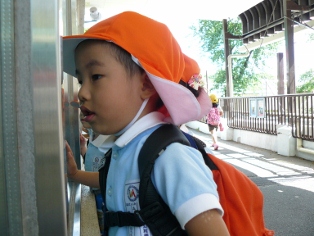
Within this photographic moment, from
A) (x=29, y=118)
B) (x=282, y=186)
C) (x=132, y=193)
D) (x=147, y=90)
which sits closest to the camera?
(x=29, y=118)

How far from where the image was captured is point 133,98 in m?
1.13

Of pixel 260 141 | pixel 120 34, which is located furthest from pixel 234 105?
pixel 120 34

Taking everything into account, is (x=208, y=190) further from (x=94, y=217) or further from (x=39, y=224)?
(x=94, y=217)

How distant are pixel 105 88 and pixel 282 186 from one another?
496cm

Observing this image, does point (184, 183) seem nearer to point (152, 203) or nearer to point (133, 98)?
point (152, 203)

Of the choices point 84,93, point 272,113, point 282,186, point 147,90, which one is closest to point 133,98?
point 147,90

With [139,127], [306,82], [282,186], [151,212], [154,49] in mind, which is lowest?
[282,186]

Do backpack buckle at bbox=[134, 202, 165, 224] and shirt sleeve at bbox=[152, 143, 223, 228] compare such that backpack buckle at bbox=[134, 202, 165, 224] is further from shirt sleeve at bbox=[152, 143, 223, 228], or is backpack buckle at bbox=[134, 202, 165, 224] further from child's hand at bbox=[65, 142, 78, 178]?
child's hand at bbox=[65, 142, 78, 178]

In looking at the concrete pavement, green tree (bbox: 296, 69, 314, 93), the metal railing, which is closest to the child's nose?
the concrete pavement

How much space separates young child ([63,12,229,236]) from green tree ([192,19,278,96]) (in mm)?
24736

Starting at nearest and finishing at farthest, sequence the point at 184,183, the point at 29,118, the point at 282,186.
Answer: the point at 29,118 < the point at 184,183 < the point at 282,186

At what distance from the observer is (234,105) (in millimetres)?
10945

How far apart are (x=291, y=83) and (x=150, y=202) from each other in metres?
8.91

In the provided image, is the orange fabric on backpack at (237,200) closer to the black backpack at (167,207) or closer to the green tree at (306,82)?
the black backpack at (167,207)
